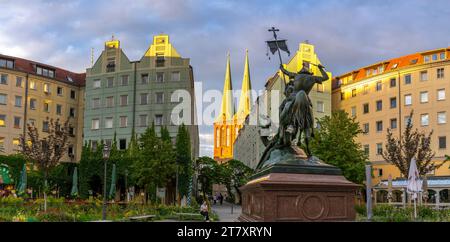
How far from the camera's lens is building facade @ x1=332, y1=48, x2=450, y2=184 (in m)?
60.2

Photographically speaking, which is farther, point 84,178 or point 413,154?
point 84,178

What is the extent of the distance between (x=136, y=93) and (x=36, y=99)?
50.4 ft

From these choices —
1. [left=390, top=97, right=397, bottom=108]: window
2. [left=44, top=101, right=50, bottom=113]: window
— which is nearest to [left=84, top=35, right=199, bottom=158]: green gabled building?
[left=44, top=101, right=50, bottom=113]: window

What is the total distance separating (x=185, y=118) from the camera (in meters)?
61.6

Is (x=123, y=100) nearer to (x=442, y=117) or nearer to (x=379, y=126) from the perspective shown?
(x=379, y=126)

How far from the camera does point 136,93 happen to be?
63.8 m

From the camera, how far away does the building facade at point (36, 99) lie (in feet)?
216

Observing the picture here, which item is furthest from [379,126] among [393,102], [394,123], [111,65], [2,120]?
[2,120]

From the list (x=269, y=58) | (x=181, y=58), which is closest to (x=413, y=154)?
(x=269, y=58)

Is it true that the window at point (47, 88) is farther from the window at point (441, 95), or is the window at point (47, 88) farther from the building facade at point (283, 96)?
the window at point (441, 95)

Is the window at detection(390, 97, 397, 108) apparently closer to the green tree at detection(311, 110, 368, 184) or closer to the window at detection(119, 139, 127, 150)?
the green tree at detection(311, 110, 368, 184)

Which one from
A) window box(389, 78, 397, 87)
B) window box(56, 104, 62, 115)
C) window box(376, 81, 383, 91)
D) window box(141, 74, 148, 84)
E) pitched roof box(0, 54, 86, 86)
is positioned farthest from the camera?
window box(56, 104, 62, 115)
